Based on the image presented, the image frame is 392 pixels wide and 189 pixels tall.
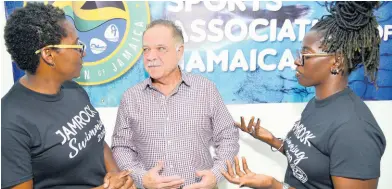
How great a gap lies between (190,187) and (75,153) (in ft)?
1.87

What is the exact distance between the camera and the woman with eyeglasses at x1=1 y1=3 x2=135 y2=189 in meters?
1.24

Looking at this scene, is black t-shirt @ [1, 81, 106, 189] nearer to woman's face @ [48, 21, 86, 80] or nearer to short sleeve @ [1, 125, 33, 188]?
short sleeve @ [1, 125, 33, 188]

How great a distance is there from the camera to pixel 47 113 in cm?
138

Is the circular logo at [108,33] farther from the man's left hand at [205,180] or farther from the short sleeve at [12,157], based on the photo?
the short sleeve at [12,157]

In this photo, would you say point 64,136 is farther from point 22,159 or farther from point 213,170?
point 213,170

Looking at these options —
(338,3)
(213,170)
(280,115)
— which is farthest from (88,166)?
(280,115)

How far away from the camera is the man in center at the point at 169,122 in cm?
174

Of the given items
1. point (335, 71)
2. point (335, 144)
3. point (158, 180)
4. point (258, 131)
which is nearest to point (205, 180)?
point (158, 180)

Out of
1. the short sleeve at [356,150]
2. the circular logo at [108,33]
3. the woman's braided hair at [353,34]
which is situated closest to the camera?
the short sleeve at [356,150]

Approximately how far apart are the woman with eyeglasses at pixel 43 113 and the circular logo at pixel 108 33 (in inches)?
29.5

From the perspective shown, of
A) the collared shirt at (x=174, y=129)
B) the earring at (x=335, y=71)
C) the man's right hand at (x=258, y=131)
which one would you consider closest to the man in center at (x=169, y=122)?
the collared shirt at (x=174, y=129)

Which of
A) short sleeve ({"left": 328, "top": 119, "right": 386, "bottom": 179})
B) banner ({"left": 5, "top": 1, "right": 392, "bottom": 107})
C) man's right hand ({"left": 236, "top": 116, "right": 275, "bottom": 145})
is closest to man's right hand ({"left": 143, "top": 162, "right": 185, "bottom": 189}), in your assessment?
man's right hand ({"left": 236, "top": 116, "right": 275, "bottom": 145})

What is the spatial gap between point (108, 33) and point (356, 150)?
5.49 feet

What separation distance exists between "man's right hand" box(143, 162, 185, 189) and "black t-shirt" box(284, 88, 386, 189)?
21.8 inches
